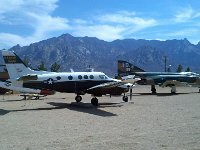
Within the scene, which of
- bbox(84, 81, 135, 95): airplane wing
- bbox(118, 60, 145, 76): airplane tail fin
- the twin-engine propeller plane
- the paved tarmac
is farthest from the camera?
bbox(118, 60, 145, 76): airplane tail fin

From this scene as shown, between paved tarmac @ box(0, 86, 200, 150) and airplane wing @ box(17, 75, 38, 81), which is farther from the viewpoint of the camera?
airplane wing @ box(17, 75, 38, 81)

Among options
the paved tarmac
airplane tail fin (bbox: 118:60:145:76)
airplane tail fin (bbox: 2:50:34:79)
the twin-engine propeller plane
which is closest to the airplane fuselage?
airplane tail fin (bbox: 2:50:34:79)

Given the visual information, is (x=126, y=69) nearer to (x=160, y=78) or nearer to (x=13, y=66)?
(x=160, y=78)

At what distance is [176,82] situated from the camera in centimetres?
4462

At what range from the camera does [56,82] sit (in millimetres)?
28891

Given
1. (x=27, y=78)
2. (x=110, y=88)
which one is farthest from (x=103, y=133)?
(x=27, y=78)

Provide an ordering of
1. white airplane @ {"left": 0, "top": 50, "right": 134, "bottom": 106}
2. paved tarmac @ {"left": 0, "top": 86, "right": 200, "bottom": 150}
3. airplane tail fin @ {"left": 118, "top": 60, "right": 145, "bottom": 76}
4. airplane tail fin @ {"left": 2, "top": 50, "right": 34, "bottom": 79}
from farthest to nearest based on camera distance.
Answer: airplane tail fin @ {"left": 118, "top": 60, "right": 145, "bottom": 76}
airplane tail fin @ {"left": 2, "top": 50, "right": 34, "bottom": 79}
white airplane @ {"left": 0, "top": 50, "right": 134, "bottom": 106}
paved tarmac @ {"left": 0, "top": 86, "right": 200, "bottom": 150}

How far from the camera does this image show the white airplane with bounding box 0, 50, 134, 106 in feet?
93.0

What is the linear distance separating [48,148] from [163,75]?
36.2 metres

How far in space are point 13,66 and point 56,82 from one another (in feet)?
12.1

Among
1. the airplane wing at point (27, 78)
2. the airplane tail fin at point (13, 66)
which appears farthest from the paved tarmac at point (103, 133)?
the airplane tail fin at point (13, 66)

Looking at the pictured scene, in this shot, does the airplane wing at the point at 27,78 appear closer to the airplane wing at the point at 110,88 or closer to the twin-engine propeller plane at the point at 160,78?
the airplane wing at the point at 110,88

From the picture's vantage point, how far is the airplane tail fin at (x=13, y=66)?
2845 centimetres

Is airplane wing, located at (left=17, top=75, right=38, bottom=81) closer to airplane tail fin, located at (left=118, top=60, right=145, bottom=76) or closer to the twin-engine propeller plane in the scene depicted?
the twin-engine propeller plane
